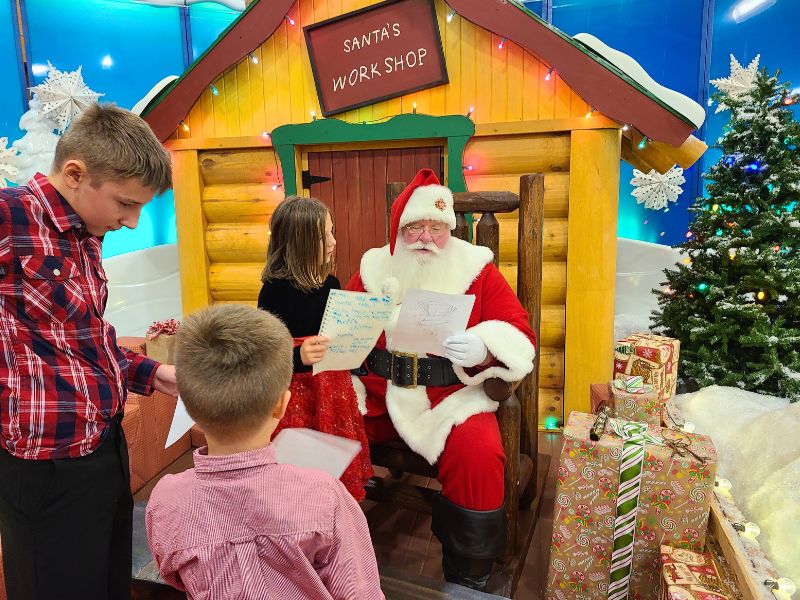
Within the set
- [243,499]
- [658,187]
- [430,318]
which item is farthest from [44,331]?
[658,187]

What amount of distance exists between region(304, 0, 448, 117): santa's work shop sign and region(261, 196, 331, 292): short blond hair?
6.83 ft

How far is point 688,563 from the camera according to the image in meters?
1.91

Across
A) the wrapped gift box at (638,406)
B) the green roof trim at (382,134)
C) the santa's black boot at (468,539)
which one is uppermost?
the green roof trim at (382,134)

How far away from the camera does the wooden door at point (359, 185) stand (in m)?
4.00

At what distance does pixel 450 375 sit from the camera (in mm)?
2395

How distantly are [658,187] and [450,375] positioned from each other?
475 cm

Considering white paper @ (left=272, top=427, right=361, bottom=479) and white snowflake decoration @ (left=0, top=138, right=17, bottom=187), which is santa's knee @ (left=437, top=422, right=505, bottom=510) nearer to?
white paper @ (left=272, top=427, right=361, bottom=479)

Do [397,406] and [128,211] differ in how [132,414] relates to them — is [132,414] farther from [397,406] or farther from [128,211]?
[128,211]

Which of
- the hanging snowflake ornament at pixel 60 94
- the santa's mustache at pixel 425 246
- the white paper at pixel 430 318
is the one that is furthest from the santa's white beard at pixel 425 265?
the hanging snowflake ornament at pixel 60 94

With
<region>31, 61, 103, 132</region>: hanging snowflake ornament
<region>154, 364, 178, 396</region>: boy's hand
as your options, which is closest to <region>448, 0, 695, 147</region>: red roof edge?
<region>154, 364, 178, 396</region>: boy's hand

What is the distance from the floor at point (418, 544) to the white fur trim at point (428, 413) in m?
0.55

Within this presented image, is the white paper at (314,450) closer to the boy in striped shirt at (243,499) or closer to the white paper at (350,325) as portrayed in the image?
the white paper at (350,325)

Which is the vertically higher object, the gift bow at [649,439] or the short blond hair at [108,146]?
the short blond hair at [108,146]

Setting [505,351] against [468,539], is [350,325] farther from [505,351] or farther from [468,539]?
[468,539]
